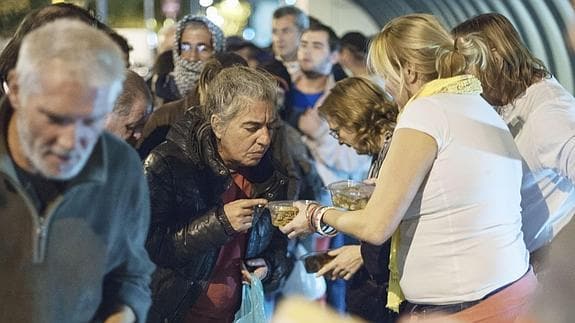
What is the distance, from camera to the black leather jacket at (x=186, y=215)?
137 inches

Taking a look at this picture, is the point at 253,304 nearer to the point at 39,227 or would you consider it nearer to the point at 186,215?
the point at 186,215

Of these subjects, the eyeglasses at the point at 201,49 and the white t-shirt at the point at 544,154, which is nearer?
the white t-shirt at the point at 544,154

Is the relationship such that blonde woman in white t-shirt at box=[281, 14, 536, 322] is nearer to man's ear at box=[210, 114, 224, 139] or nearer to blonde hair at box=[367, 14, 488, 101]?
blonde hair at box=[367, 14, 488, 101]

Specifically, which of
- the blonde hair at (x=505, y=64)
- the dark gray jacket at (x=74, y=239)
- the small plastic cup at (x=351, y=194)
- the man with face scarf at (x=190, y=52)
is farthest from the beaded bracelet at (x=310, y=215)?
the man with face scarf at (x=190, y=52)

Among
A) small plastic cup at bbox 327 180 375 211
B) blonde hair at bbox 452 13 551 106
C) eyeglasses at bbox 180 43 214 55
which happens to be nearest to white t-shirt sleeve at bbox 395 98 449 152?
small plastic cup at bbox 327 180 375 211

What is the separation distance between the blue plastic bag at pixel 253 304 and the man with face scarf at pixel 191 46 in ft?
6.49

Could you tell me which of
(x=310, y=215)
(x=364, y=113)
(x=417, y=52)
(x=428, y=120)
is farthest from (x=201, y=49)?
(x=428, y=120)

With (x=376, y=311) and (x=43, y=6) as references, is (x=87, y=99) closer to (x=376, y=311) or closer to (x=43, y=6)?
(x=43, y=6)

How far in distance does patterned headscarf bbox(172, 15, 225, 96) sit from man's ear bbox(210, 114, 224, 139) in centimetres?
173

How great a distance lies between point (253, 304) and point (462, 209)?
86 centimetres

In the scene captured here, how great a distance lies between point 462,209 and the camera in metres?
3.12

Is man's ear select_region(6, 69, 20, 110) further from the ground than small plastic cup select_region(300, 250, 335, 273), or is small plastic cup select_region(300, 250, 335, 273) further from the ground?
man's ear select_region(6, 69, 20, 110)

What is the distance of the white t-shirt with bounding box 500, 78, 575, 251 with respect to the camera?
11.9ft

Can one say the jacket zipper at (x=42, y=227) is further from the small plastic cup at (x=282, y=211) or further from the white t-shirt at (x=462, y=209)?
the small plastic cup at (x=282, y=211)
